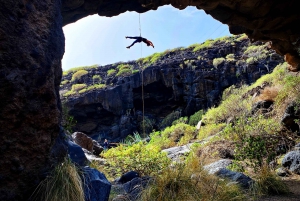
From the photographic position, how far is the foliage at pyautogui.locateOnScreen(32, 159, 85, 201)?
11.8 ft

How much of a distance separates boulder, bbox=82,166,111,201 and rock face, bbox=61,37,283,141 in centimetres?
2052

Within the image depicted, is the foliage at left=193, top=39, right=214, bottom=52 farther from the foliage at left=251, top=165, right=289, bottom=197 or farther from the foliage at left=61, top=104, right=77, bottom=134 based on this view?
the foliage at left=251, top=165, right=289, bottom=197

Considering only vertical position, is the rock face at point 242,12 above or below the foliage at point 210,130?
above

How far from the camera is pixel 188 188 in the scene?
4.72m

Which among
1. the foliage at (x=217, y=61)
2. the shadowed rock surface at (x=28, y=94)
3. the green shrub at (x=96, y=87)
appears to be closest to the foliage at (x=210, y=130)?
the foliage at (x=217, y=61)

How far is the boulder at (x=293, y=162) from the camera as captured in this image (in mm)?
7219

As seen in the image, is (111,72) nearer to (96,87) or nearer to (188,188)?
(96,87)

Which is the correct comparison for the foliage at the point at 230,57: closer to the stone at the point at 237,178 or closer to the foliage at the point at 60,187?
the stone at the point at 237,178

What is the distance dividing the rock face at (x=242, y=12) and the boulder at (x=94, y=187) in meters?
4.85

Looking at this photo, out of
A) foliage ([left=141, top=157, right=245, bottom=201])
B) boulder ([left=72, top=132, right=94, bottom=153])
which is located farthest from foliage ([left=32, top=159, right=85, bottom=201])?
boulder ([left=72, top=132, right=94, bottom=153])

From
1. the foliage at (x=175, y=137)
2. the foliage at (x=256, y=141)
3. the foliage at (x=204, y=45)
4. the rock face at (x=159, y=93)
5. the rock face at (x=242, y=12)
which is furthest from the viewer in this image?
the foliage at (x=204, y=45)

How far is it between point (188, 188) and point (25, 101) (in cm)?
303

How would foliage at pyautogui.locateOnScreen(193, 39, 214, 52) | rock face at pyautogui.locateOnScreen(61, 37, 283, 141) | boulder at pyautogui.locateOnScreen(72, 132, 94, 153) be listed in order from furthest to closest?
foliage at pyautogui.locateOnScreen(193, 39, 214, 52)
rock face at pyautogui.locateOnScreen(61, 37, 283, 141)
boulder at pyautogui.locateOnScreen(72, 132, 94, 153)

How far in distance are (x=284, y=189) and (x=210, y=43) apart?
30.9 m
